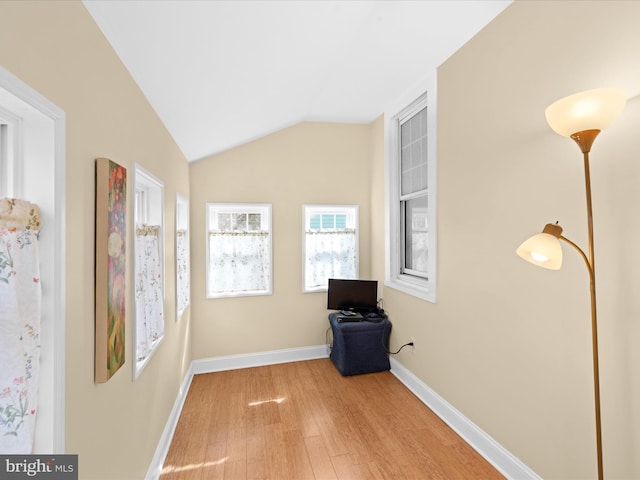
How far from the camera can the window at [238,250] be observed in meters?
3.58

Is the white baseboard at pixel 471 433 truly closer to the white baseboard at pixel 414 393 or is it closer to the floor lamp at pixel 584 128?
the white baseboard at pixel 414 393

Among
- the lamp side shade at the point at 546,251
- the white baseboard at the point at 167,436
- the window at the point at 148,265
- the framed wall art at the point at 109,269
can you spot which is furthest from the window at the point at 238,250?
the lamp side shade at the point at 546,251

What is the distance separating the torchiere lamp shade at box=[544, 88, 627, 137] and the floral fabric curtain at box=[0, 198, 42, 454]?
1915mm

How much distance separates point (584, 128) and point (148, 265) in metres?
2.30

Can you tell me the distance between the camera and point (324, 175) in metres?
3.89

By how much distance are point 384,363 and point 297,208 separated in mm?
2078

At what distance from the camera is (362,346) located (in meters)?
3.36

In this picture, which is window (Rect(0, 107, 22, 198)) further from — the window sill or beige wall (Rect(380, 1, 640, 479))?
the window sill

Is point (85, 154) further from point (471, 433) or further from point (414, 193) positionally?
point (471, 433)

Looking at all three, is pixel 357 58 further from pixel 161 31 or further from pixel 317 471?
pixel 317 471

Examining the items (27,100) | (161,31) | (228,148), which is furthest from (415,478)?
(228,148)

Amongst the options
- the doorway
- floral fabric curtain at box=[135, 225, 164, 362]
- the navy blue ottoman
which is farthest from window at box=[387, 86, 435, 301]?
the doorway

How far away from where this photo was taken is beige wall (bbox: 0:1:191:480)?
84 centimetres

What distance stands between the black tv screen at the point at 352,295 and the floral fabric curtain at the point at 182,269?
5.22ft
